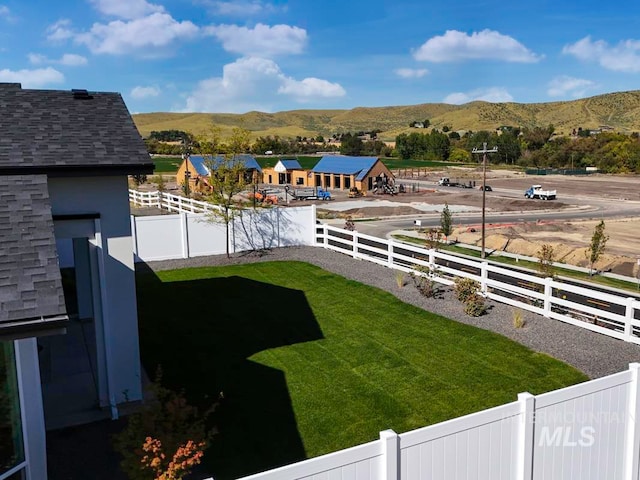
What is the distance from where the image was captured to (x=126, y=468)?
6.24m

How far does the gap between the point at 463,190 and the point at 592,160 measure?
177ft

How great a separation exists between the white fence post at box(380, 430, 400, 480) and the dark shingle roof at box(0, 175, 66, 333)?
3.34 metres

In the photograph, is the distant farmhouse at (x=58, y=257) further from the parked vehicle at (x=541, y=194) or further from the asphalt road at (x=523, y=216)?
the parked vehicle at (x=541, y=194)

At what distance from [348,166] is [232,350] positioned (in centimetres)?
5615

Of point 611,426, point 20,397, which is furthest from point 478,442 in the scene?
point 20,397

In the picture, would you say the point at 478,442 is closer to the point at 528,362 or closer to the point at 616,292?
the point at 528,362

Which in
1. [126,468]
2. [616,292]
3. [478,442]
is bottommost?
[616,292]

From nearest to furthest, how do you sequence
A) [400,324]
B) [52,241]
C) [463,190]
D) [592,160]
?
[52,241], [400,324], [463,190], [592,160]

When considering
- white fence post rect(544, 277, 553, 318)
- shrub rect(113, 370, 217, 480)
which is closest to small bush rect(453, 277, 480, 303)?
white fence post rect(544, 277, 553, 318)

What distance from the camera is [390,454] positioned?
5199 mm

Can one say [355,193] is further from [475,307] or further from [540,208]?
[475,307]

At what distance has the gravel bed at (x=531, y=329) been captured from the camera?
11.2 meters

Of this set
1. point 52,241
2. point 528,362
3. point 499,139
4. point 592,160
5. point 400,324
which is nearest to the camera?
point 52,241

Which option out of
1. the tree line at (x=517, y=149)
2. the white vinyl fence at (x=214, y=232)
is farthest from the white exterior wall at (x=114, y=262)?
the tree line at (x=517, y=149)
